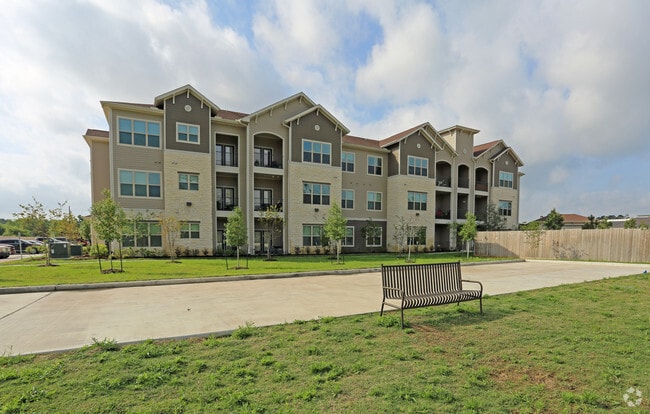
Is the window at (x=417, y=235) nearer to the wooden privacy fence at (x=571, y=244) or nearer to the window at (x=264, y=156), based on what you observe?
the wooden privacy fence at (x=571, y=244)

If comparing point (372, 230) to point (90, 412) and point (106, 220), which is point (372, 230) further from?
point (90, 412)

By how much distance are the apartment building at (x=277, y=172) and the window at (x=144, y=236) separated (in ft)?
0.24

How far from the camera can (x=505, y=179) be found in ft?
125

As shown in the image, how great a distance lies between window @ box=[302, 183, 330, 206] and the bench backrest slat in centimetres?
1980

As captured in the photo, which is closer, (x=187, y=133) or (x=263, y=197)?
(x=187, y=133)

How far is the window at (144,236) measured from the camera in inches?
829

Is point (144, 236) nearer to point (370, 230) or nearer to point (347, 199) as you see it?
point (347, 199)

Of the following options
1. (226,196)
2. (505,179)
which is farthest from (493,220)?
(226,196)

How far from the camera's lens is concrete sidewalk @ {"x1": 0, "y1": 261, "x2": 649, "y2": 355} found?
5.80 metres

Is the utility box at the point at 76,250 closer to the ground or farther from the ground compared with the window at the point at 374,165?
closer to the ground

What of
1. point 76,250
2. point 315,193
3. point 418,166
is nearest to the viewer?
point 76,250

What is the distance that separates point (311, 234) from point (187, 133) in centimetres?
1275

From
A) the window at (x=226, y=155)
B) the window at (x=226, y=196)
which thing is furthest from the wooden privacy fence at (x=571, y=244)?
the window at (x=226, y=155)

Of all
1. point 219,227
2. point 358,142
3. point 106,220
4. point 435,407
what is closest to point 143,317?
point 435,407
